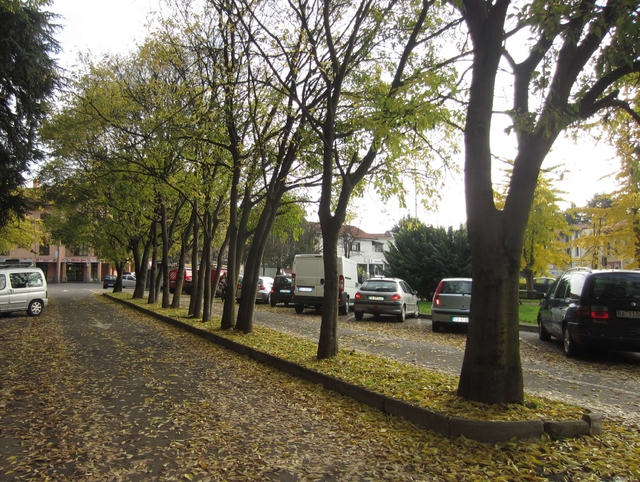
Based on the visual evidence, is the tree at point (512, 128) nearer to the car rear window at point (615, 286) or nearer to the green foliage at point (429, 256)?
the car rear window at point (615, 286)

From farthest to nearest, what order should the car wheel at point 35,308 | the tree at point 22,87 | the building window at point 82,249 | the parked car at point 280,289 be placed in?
the building window at point 82,249
the parked car at point 280,289
the car wheel at point 35,308
the tree at point 22,87

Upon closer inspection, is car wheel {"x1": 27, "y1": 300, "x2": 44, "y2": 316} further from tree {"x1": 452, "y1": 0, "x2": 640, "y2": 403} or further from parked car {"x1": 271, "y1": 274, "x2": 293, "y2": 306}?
tree {"x1": 452, "y1": 0, "x2": 640, "y2": 403}

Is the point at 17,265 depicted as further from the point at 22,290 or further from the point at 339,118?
the point at 339,118

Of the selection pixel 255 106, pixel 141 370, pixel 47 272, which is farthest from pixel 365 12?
pixel 47 272

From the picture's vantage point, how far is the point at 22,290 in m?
18.5

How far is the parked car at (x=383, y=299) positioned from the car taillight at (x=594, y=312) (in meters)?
9.17

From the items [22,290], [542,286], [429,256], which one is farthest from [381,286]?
[22,290]

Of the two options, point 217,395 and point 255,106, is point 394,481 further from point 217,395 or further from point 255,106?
point 255,106

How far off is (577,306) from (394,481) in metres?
6.92

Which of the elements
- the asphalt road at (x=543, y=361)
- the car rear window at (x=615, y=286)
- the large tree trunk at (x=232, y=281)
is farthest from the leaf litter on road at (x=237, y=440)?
the large tree trunk at (x=232, y=281)

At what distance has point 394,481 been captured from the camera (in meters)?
3.96

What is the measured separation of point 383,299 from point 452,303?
3.88 metres

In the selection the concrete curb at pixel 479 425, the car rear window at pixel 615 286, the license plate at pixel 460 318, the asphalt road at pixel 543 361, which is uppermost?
the car rear window at pixel 615 286

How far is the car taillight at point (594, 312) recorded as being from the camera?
352 inches
